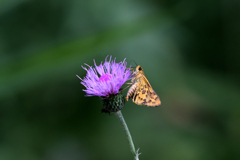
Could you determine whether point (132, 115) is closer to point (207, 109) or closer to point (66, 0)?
point (207, 109)

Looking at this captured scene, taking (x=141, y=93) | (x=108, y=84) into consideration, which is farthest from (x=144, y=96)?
(x=108, y=84)

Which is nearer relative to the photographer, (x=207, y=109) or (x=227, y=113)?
(x=227, y=113)

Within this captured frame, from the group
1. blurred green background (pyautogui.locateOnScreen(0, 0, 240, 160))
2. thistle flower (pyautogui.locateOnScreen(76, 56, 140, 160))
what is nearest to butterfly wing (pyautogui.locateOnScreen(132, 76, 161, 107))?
thistle flower (pyautogui.locateOnScreen(76, 56, 140, 160))

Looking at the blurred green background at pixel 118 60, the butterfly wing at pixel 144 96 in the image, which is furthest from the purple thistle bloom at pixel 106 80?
the blurred green background at pixel 118 60

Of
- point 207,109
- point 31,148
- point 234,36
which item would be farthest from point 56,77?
point 234,36

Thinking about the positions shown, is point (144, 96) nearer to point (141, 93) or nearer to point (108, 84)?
point (141, 93)

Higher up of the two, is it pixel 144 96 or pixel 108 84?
pixel 108 84
